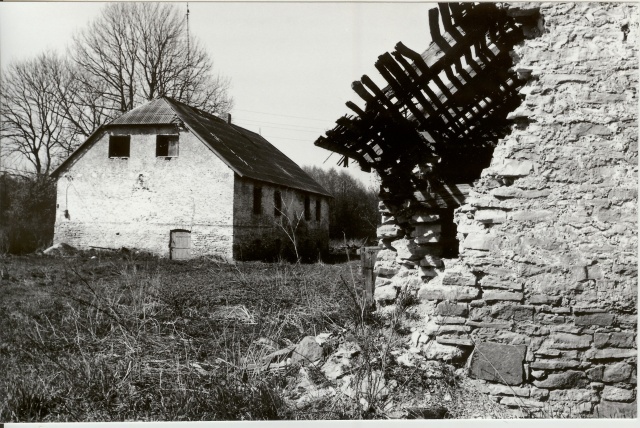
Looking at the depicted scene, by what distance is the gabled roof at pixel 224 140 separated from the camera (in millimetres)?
17109

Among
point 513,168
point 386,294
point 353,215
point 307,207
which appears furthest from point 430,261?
point 353,215

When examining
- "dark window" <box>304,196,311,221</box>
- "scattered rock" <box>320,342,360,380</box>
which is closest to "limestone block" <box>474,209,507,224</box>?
"scattered rock" <box>320,342,360,380</box>

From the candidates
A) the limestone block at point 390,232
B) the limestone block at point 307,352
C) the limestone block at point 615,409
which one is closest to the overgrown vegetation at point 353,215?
the limestone block at point 390,232

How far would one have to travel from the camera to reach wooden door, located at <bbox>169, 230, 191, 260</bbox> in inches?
661

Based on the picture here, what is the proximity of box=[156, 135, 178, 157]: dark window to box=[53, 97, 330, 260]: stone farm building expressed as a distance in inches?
1.4

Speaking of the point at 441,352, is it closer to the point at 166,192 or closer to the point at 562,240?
the point at 562,240

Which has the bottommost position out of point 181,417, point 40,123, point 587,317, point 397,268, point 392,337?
point 181,417

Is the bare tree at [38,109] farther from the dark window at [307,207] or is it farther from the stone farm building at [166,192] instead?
the dark window at [307,207]

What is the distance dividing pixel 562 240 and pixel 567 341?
782 mm

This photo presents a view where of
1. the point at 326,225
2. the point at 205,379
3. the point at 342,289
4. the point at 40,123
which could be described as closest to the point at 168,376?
the point at 205,379

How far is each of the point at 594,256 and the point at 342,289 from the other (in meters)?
3.92

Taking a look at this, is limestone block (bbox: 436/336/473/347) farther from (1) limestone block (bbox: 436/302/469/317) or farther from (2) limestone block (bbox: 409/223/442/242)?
(2) limestone block (bbox: 409/223/442/242)

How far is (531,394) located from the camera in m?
3.70

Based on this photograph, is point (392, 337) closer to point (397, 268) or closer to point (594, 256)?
point (397, 268)
